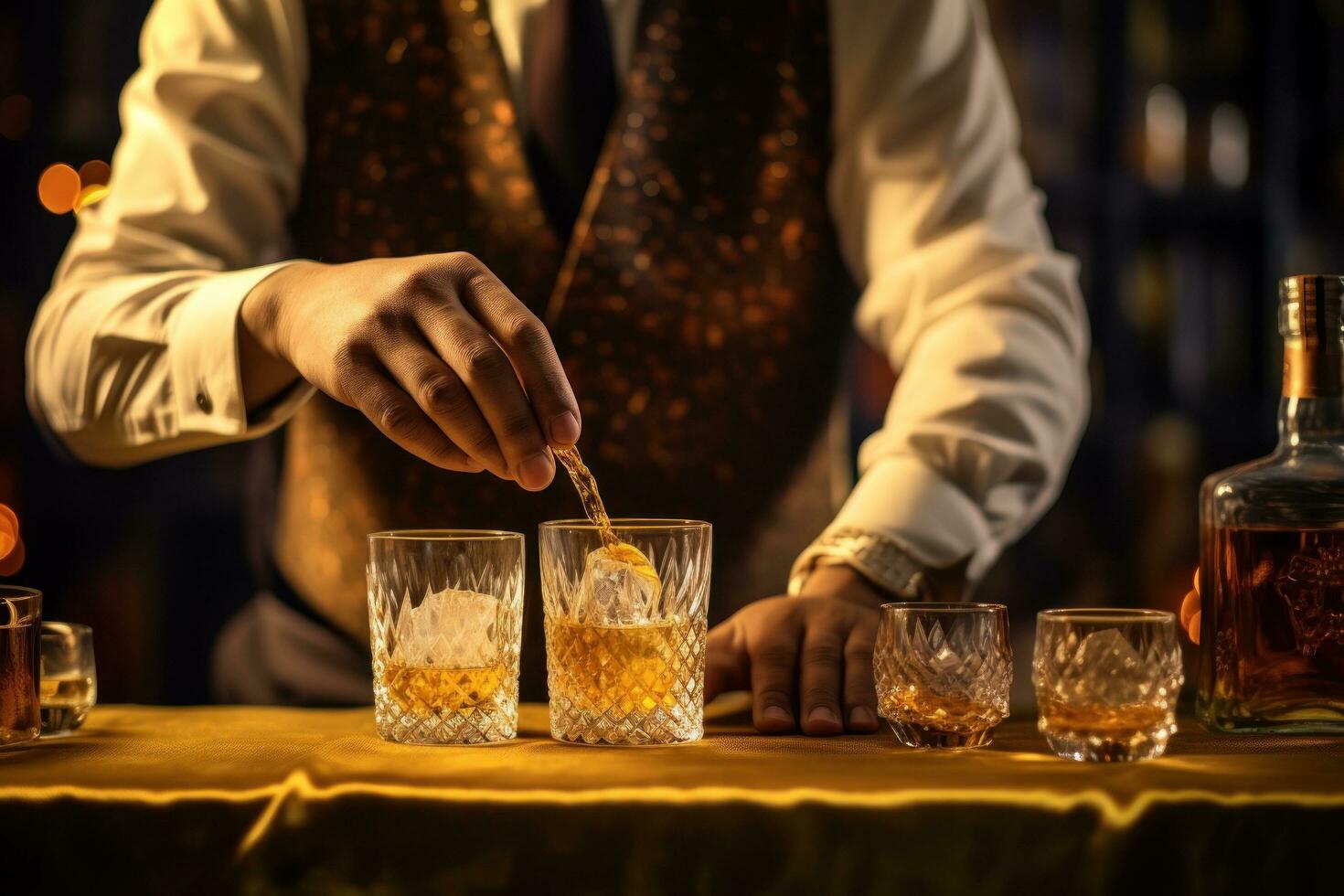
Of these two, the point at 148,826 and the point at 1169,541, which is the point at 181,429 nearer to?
the point at 148,826

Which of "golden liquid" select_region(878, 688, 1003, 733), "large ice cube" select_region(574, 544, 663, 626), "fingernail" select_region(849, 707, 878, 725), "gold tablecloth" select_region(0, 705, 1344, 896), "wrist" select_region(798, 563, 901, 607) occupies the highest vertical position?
"large ice cube" select_region(574, 544, 663, 626)

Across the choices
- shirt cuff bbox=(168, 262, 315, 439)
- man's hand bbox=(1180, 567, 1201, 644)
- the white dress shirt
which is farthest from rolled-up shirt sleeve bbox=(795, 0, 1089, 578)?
man's hand bbox=(1180, 567, 1201, 644)

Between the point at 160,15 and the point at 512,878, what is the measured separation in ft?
4.00

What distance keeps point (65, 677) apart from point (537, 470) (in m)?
0.36

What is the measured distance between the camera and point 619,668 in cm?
85

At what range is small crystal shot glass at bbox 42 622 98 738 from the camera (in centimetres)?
90

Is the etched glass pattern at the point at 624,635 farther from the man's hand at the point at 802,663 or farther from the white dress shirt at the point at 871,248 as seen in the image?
the white dress shirt at the point at 871,248

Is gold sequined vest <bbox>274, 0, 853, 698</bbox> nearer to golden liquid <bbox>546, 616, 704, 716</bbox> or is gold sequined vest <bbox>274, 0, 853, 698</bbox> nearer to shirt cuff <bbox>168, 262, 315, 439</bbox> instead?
shirt cuff <bbox>168, 262, 315, 439</bbox>

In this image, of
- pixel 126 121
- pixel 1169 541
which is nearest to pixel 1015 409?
pixel 126 121

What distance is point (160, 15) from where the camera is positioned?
5.15 ft

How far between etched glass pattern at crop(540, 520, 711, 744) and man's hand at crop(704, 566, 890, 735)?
2.8 inches

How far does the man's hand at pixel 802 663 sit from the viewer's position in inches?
35.6

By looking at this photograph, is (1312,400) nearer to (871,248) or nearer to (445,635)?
(445,635)

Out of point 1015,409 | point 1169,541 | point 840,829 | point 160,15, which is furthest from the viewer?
point 1169,541
